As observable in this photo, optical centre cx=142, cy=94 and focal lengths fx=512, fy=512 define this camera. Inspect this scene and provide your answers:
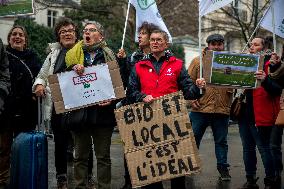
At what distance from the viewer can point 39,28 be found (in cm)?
2292

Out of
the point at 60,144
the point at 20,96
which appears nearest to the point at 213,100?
the point at 60,144

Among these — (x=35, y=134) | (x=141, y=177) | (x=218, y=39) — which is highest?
(x=218, y=39)

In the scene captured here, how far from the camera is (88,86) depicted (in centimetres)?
555

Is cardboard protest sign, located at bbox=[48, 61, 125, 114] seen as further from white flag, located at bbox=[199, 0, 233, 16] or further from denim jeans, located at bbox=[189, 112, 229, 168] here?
denim jeans, located at bbox=[189, 112, 229, 168]

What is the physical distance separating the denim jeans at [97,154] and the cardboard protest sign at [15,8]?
184 cm

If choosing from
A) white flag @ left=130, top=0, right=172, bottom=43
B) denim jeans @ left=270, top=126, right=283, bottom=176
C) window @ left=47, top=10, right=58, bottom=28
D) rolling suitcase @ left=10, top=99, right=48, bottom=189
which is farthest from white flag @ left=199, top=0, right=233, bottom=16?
window @ left=47, top=10, right=58, bottom=28

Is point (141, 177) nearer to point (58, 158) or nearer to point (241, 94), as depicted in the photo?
point (58, 158)

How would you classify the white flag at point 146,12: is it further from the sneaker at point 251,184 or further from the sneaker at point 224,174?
the sneaker at point 251,184

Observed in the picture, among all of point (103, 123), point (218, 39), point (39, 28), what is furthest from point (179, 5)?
point (103, 123)

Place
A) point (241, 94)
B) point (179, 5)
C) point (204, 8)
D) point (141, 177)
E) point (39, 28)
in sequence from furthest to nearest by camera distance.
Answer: point (179, 5) < point (39, 28) < point (241, 94) < point (204, 8) < point (141, 177)

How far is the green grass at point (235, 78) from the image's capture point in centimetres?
584

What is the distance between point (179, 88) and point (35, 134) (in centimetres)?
161

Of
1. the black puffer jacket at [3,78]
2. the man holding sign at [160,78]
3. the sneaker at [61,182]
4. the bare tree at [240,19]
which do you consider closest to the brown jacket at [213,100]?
the man holding sign at [160,78]

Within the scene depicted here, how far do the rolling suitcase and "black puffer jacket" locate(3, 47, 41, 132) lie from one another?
78 cm
